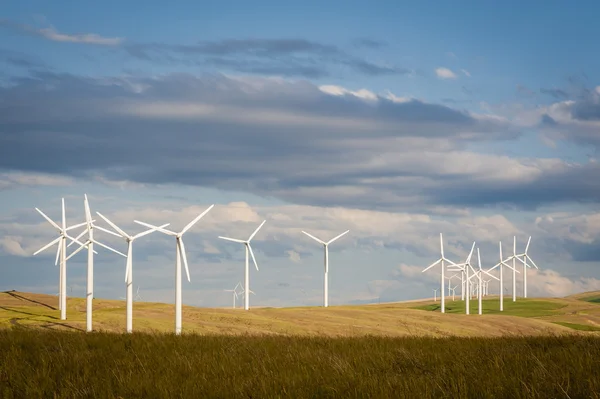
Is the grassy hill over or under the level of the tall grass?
under

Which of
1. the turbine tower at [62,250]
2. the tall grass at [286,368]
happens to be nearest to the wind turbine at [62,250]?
the turbine tower at [62,250]

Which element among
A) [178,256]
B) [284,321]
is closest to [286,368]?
[178,256]

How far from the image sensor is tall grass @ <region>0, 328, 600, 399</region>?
41.9 ft

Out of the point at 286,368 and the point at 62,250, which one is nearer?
the point at 286,368

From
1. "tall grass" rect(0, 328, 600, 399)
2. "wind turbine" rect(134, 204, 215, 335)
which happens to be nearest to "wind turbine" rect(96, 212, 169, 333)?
"wind turbine" rect(134, 204, 215, 335)

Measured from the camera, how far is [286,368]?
15.7 m

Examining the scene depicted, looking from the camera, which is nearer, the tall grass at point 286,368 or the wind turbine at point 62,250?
the tall grass at point 286,368

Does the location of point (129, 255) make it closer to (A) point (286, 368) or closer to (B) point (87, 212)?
(B) point (87, 212)

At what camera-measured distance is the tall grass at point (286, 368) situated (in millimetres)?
12773

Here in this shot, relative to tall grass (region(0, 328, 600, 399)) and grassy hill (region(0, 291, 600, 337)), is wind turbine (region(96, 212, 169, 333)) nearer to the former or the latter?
grassy hill (region(0, 291, 600, 337))

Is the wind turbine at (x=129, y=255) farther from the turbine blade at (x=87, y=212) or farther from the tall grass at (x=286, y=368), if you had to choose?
the tall grass at (x=286, y=368)

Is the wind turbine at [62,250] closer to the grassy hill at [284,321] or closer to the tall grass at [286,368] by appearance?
the grassy hill at [284,321]

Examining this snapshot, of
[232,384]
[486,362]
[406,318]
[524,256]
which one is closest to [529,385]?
[486,362]

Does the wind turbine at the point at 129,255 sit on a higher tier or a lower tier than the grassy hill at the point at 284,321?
higher
